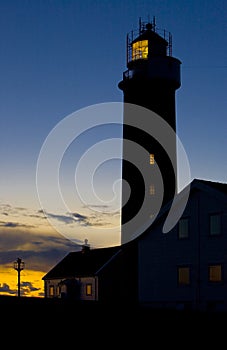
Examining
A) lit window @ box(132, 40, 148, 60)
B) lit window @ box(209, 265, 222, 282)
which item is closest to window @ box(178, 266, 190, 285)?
lit window @ box(209, 265, 222, 282)

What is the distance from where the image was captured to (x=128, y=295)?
5253 centimetres

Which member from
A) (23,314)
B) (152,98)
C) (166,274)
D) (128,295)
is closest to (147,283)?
(166,274)

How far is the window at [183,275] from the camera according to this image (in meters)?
35.8

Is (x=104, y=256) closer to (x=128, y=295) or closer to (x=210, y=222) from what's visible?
(x=128, y=295)

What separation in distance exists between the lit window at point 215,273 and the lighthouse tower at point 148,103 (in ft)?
54.6

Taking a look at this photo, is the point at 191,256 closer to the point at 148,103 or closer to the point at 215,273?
the point at 215,273

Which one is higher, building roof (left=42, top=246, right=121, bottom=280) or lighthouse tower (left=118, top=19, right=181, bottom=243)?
lighthouse tower (left=118, top=19, right=181, bottom=243)

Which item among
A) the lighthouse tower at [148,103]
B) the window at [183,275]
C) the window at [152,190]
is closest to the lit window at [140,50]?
the lighthouse tower at [148,103]

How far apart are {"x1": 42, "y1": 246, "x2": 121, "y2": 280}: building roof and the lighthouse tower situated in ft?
15.0

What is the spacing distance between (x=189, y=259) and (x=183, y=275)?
95 centimetres

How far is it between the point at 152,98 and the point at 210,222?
64.9 ft

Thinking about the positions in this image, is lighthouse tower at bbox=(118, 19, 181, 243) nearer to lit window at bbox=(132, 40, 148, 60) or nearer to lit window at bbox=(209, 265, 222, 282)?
lit window at bbox=(132, 40, 148, 60)

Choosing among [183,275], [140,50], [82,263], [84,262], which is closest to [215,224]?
[183,275]

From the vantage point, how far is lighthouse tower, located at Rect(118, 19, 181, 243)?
51.3 metres
